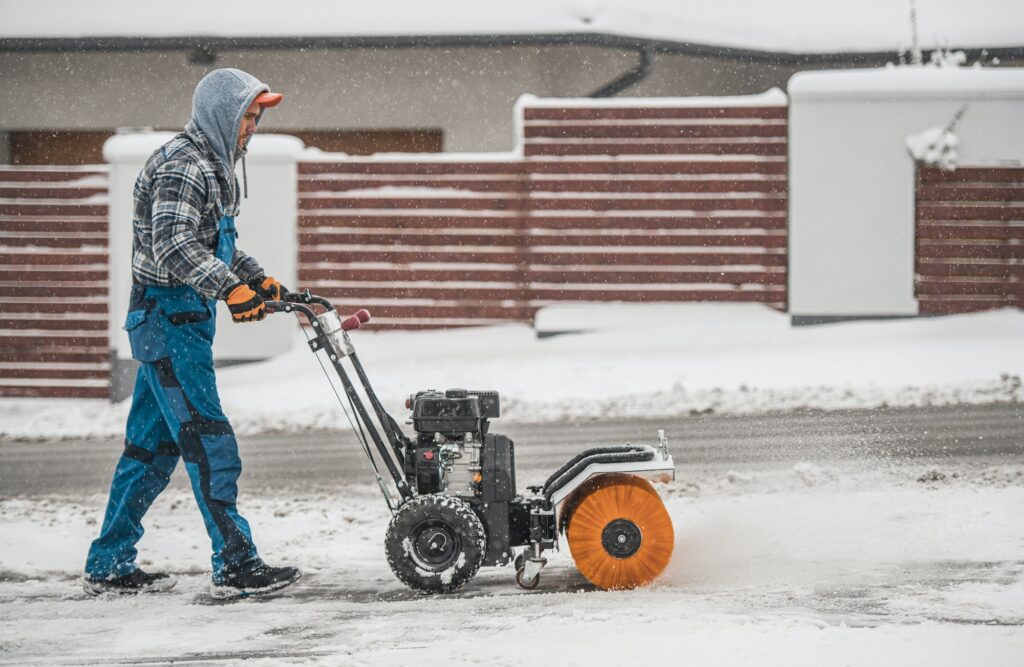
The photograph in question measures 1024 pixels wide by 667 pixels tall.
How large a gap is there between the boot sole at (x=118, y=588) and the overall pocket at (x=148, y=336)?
0.87 metres

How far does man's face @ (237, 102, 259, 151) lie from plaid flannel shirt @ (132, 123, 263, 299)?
0.46 feet

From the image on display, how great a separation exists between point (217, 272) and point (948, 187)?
7378 millimetres

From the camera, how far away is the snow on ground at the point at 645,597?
356 cm

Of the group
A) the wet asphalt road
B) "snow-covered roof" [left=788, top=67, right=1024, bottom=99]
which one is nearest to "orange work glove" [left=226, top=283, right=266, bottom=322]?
the wet asphalt road

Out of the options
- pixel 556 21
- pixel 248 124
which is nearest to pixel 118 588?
pixel 248 124

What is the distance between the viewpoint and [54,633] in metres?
4.02

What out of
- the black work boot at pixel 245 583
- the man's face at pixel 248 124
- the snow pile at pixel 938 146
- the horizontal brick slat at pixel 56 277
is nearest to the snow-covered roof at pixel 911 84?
the snow pile at pixel 938 146

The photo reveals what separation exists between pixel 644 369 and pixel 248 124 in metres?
5.44

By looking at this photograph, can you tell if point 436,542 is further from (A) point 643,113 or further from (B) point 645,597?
(A) point 643,113

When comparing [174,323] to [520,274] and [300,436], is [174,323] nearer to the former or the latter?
[300,436]

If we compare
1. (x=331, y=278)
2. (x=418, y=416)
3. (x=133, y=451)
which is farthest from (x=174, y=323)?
(x=331, y=278)

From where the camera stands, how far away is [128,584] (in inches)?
180

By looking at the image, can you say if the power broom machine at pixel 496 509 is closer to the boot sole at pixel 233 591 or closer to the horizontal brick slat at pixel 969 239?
the boot sole at pixel 233 591

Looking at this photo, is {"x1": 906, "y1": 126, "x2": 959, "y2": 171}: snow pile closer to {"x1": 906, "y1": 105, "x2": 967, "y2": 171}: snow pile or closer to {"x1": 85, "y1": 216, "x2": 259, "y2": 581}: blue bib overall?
{"x1": 906, "y1": 105, "x2": 967, "y2": 171}: snow pile
